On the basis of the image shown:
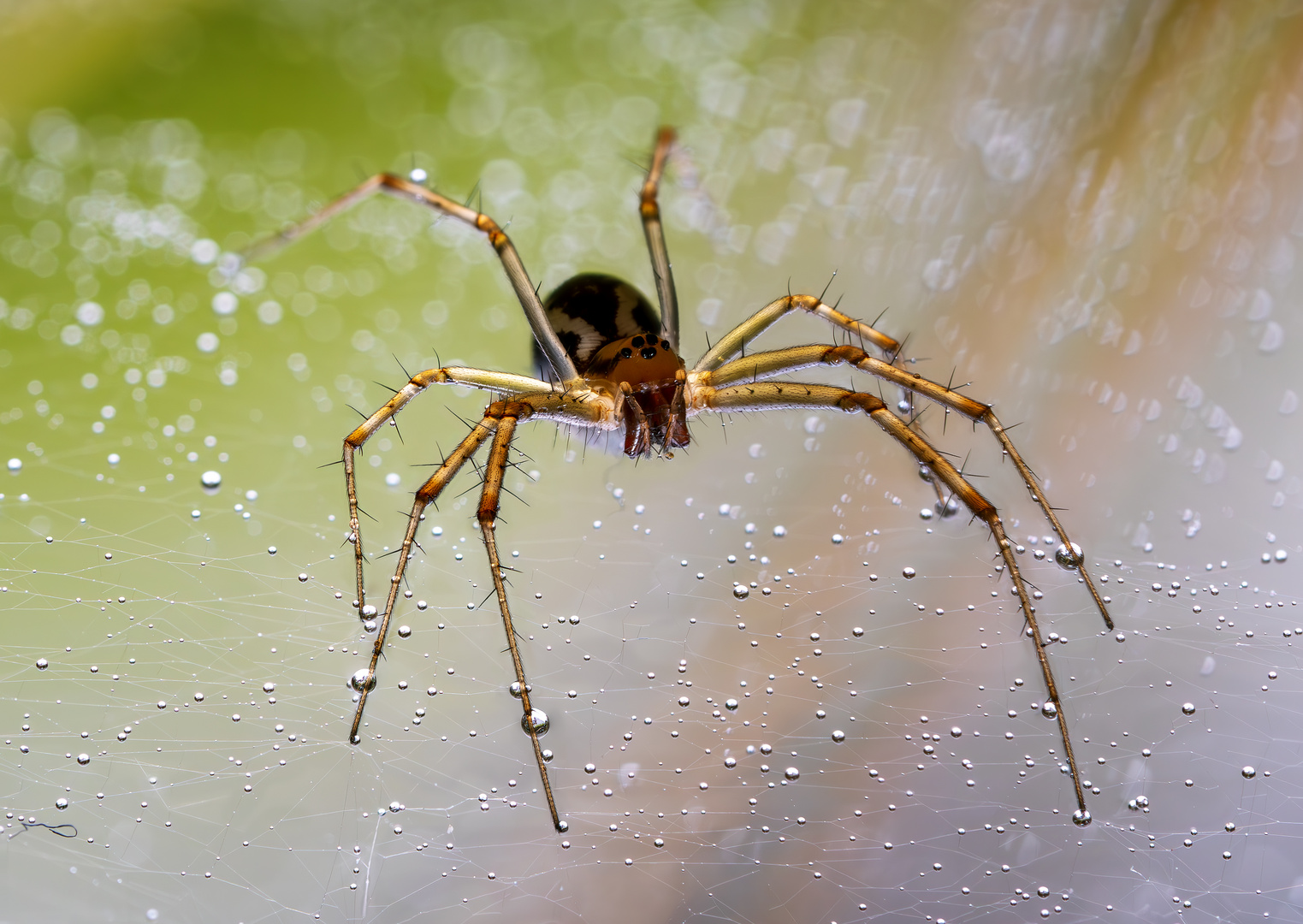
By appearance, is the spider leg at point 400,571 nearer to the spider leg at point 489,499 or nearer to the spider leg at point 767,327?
the spider leg at point 489,499

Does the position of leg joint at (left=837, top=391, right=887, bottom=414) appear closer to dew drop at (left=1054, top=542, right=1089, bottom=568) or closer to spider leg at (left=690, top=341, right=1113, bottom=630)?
spider leg at (left=690, top=341, right=1113, bottom=630)

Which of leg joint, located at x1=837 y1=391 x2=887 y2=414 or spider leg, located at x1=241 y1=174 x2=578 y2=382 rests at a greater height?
spider leg, located at x1=241 y1=174 x2=578 y2=382

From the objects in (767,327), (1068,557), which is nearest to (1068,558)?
(1068,557)

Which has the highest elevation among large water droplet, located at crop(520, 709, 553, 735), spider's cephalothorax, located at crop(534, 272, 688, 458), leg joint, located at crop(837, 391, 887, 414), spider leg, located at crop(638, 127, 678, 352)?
spider leg, located at crop(638, 127, 678, 352)

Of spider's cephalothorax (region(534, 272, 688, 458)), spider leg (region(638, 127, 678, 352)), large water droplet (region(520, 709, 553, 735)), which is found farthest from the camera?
spider leg (region(638, 127, 678, 352))

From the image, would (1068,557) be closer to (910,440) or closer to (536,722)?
(910,440)

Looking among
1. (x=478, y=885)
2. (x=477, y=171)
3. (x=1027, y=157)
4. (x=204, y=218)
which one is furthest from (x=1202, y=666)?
(x=204, y=218)

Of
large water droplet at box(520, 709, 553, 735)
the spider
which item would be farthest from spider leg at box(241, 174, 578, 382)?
large water droplet at box(520, 709, 553, 735)

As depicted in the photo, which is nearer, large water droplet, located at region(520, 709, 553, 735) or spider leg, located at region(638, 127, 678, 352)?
large water droplet, located at region(520, 709, 553, 735)

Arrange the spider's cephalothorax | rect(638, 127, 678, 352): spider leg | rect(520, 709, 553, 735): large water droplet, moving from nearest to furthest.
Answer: rect(520, 709, 553, 735): large water droplet → the spider's cephalothorax → rect(638, 127, 678, 352): spider leg

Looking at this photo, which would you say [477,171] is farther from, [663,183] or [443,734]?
[443,734]
